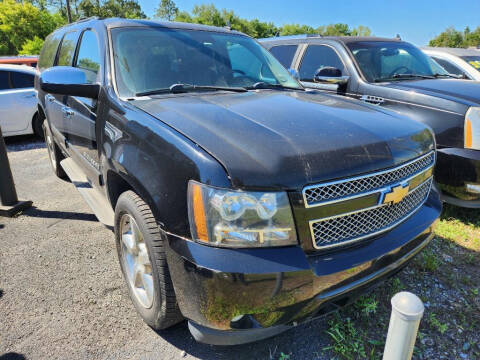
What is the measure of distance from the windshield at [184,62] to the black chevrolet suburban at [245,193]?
0.02m

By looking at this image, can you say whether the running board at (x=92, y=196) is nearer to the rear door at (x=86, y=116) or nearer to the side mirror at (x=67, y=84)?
the rear door at (x=86, y=116)

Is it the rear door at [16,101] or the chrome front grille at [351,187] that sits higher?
the chrome front grille at [351,187]

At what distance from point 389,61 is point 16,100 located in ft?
22.7

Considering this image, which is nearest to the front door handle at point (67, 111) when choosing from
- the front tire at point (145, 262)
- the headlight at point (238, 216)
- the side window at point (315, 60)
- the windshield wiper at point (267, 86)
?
the front tire at point (145, 262)

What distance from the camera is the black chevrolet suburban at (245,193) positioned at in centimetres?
155

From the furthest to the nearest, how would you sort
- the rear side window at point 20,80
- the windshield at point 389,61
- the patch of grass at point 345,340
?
the rear side window at point 20,80, the windshield at point 389,61, the patch of grass at point 345,340

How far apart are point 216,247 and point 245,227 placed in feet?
0.52

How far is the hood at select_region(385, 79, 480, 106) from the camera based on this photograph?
11.5 feet

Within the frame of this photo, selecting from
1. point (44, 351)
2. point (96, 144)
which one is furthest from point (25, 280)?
point (96, 144)

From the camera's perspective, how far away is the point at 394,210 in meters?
1.96

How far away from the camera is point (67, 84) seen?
2.47 m

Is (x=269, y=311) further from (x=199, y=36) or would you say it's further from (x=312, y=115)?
(x=199, y=36)

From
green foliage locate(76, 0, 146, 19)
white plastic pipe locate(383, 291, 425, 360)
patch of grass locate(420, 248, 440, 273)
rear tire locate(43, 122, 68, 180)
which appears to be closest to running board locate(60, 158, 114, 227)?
rear tire locate(43, 122, 68, 180)

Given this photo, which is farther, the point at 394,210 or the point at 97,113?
the point at 97,113
